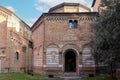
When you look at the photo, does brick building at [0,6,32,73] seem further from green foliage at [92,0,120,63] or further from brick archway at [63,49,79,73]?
green foliage at [92,0,120,63]

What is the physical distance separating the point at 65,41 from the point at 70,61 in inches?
135

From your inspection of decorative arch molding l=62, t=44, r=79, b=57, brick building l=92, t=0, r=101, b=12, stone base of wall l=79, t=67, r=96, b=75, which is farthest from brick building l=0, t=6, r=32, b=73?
brick building l=92, t=0, r=101, b=12

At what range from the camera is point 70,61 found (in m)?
38.2

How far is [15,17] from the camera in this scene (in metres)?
44.5

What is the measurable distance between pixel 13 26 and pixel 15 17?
2.80 meters

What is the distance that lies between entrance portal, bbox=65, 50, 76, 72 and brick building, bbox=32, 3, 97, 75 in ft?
1.62

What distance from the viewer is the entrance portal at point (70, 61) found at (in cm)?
3781

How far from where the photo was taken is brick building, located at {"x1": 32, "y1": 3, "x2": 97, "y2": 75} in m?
35.8

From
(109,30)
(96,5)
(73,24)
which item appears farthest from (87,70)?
(96,5)

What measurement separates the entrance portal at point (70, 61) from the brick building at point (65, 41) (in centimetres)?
49

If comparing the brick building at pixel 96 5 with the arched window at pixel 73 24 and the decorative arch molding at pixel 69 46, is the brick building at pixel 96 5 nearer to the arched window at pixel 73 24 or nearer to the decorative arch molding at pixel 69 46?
the arched window at pixel 73 24

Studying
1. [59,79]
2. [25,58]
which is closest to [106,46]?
[59,79]

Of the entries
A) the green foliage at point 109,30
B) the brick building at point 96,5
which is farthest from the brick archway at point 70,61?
the green foliage at point 109,30

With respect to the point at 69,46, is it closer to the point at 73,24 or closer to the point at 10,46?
the point at 73,24
